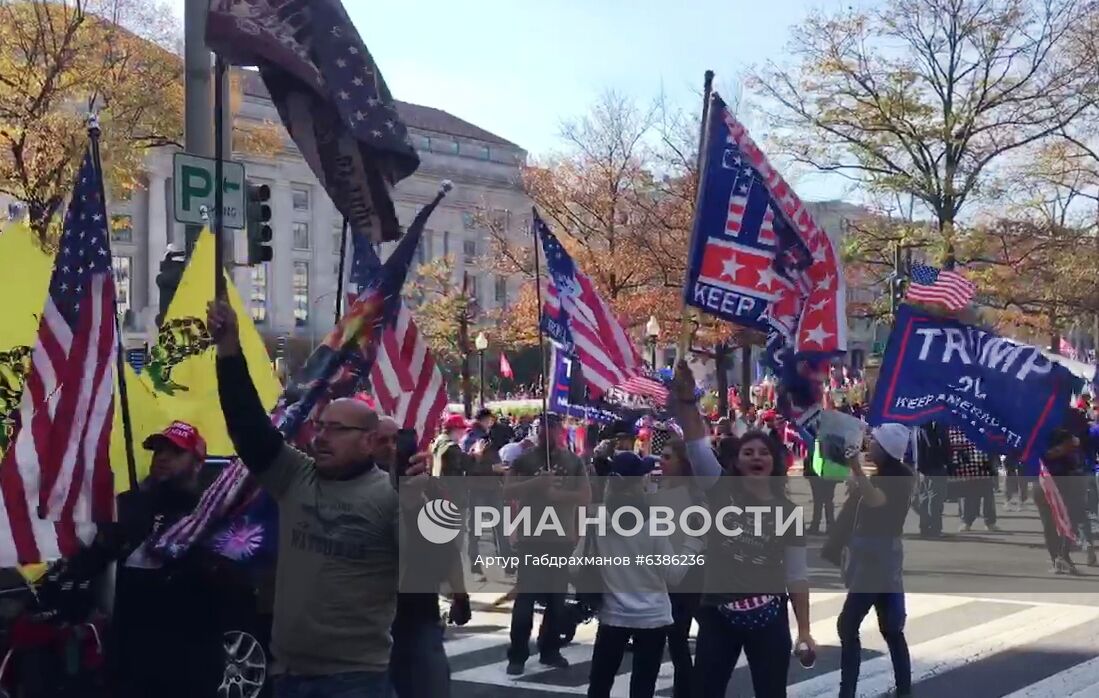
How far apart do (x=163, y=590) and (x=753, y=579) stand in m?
2.54

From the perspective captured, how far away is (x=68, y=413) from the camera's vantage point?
580 cm

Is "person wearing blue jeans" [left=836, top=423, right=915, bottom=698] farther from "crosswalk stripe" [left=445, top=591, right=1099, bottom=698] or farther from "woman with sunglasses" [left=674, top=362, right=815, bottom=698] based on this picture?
"woman with sunglasses" [left=674, top=362, right=815, bottom=698]

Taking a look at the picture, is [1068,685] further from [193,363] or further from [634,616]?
[193,363]

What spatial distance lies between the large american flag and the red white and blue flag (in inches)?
133

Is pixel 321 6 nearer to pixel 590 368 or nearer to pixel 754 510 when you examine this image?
pixel 754 510

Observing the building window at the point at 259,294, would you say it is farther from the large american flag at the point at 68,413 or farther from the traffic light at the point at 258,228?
the large american flag at the point at 68,413

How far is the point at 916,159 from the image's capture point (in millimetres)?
Answer: 30438

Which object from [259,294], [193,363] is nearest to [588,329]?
[193,363]

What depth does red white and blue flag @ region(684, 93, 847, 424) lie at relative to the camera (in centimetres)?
810

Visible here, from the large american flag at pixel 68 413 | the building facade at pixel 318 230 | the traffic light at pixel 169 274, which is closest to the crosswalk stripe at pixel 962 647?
the large american flag at pixel 68 413

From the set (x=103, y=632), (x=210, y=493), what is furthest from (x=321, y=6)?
(x=103, y=632)

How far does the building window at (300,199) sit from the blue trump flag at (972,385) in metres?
64.9

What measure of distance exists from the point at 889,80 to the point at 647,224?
6710 millimetres

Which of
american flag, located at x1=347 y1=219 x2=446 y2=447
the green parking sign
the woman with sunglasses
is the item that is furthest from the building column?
the woman with sunglasses
